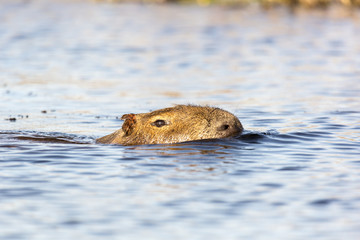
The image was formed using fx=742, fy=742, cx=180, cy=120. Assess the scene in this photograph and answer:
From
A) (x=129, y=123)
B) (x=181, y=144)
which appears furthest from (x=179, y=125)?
(x=129, y=123)

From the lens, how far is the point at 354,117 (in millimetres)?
15016

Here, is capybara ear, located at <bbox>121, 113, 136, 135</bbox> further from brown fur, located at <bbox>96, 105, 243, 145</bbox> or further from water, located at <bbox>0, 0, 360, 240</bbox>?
water, located at <bbox>0, 0, 360, 240</bbox>

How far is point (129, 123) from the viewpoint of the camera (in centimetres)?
1159

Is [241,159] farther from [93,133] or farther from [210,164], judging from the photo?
[93,133]

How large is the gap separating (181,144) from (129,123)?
0.89 metres

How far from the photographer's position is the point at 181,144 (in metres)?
11.4

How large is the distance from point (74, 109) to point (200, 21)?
24906 mm

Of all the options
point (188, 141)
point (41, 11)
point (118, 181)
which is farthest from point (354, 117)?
point (41, 11)

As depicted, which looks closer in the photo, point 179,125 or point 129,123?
point 179,125

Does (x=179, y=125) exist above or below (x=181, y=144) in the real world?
above

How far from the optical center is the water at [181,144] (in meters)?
7.81

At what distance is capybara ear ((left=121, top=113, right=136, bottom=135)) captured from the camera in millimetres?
11531

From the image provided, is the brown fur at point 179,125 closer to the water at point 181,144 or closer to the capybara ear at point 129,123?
the capybara ear at point 129,123

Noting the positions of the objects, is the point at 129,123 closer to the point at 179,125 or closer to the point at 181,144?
the point at 179,125
